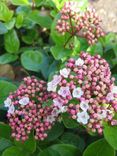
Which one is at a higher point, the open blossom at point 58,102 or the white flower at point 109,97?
the white flower at point 109,97

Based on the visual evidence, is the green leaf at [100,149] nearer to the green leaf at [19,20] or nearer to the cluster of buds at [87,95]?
the cluster of buds at [87,95]

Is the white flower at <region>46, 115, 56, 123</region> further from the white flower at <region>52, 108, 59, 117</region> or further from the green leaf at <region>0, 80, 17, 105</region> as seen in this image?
the green leaf at <region>0, 80, 17, 105</region>

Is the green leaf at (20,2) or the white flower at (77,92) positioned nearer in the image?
the white flower at (77,92)

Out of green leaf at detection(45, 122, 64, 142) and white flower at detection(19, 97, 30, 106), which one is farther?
green leaf at detection(45, 122, 64, 142)

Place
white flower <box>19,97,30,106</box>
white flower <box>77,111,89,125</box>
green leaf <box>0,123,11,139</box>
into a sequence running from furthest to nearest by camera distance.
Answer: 1. green leaf <box>0,123,11,139</box>
2. white flower <box>19,97,30,106</box>
3. white flower <box>77,111,89,125</box>

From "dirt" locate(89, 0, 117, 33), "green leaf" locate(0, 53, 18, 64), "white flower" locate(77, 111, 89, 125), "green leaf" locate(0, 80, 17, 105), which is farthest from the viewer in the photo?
"dirt" locate(89, 0, 117, 33)

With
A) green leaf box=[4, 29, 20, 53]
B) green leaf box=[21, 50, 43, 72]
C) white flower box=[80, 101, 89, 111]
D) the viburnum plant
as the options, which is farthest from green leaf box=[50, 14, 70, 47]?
white flower box=[80, 101, 89, 111]

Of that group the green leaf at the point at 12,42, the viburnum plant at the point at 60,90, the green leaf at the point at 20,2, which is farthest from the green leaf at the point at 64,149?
the green leaf at the point at 20,2
